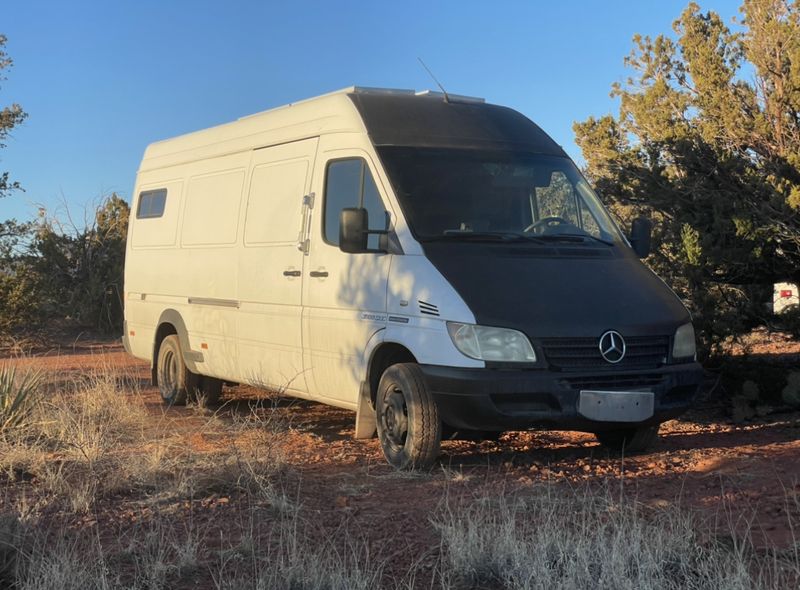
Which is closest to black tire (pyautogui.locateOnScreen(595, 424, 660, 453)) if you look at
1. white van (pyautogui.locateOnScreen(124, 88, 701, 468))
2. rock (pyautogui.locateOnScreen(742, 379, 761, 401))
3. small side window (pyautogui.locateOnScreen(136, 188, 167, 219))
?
white van (pyautogui.locateOnScreen(124, 88, 701, 468))

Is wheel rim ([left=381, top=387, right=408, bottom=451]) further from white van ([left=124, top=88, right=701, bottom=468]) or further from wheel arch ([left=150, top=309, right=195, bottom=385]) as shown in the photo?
wheel arch ([left=150, top=309, right=195, bottom=385])

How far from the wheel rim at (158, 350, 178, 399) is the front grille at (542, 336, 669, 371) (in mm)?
5487

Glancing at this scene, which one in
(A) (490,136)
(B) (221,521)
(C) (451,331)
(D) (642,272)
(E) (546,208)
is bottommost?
(B) (221,521)

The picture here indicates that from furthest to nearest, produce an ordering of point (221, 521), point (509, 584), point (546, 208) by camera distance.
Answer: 1. point (546, 208)
2. point (221, 521)
3. point (509, 584)

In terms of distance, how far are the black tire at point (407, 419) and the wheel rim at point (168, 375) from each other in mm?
4289

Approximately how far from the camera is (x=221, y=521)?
5266 millimetres

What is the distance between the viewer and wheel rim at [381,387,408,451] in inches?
260

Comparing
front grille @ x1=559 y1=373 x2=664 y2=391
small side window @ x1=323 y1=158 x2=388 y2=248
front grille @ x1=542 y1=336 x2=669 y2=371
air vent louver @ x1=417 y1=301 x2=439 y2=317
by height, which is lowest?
front grille @ x1=559 y1=373 x2=664 y2=391

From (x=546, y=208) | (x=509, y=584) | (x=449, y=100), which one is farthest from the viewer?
(x=449, y=100)

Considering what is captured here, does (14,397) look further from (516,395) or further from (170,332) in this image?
(516,395)

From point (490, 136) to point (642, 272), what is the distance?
65.7 inches

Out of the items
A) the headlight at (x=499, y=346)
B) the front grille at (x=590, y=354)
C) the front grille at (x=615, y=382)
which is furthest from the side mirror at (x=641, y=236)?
the headlight at (x=499, y=346)

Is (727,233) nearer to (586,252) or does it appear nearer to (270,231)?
(586,252)

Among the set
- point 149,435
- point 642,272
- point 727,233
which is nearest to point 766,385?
point 727,233
